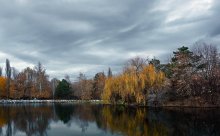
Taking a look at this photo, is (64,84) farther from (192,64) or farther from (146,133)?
(146,133)

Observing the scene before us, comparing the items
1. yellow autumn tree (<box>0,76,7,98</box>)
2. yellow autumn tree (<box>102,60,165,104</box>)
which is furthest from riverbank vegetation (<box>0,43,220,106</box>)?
yellow autumn tree (<box>0,76,7,98</box>)

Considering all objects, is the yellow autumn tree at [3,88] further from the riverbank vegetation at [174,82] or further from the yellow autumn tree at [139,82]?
the yellow autumn tree at [139,82]

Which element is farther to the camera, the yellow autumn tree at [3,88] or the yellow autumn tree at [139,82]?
the yellow autumn tree at [3,88]

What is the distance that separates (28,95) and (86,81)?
2096 cm

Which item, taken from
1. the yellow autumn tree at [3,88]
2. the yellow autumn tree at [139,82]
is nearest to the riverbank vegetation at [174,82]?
the yellow autumn tree at [139,82]

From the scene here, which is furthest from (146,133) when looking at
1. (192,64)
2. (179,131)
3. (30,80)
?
(30,80)

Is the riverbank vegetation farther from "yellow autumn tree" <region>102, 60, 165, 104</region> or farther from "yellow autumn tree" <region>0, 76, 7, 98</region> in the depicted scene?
"yellow autumn tree" <region>0, 76, 7, 98</region>

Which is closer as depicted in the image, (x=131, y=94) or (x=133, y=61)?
(x=131, y=94)

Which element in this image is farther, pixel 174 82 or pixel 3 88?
pixel 3 88

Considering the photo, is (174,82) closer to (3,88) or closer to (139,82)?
(139,82)

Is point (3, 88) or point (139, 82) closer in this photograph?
point (139, 82)

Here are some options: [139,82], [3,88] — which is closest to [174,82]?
[139,82]

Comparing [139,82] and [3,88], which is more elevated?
[3,88]

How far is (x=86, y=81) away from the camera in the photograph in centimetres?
10831
